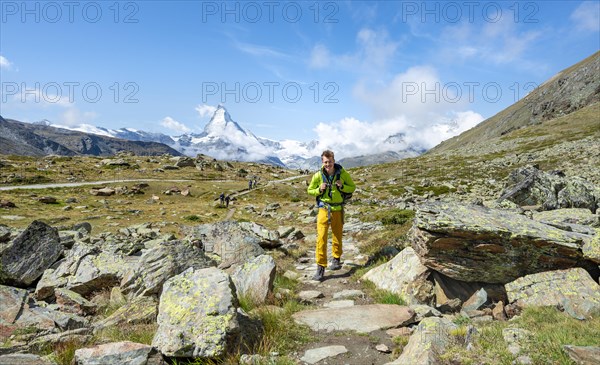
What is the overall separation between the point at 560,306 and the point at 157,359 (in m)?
8.25

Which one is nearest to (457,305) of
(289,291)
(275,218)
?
(289,291)

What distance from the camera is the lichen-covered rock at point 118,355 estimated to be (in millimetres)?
4953

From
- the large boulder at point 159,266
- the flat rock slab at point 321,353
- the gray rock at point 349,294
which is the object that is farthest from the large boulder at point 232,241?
the flat rock slab at point 321,353

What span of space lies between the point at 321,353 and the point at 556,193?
20979 mm

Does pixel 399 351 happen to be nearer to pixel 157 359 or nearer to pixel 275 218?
pixel 157 359

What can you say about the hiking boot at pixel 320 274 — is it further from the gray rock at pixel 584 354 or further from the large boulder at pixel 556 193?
the large boulder at pixel 556 193

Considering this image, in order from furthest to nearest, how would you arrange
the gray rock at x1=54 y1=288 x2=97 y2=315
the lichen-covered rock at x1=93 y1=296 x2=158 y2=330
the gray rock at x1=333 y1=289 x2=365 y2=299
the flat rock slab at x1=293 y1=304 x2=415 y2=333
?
the gray rock at x1=54 y1=288 x2=97 y2=315, the gray rock at x1=333 y1=289 x2=365 y2=299, the lichen-covered rock at x1=93 y1=296 x2=158 y2=330, the flat rock slab at x1=293 y1=304 x2=415 y2=333

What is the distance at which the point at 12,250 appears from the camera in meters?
13.4

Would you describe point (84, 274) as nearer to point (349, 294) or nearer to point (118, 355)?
point (118, 355)

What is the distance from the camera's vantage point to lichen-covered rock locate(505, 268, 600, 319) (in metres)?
7.10

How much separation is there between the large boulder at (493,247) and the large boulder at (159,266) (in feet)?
23.9

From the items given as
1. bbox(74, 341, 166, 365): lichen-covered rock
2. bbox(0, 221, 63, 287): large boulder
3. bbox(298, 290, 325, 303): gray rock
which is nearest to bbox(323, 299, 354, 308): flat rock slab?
bbox(298, 290, 325, 303): gray rock

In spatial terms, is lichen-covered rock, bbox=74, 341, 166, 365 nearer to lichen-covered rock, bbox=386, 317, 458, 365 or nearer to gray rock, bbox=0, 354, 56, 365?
gray rock, bbox=0, 354, 56, 365

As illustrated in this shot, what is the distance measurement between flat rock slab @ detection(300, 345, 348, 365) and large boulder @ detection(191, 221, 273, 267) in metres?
6.65
